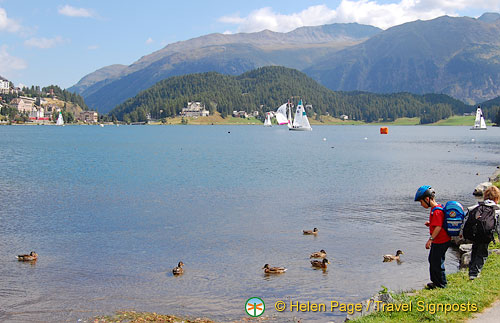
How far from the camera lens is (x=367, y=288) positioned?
2425cm

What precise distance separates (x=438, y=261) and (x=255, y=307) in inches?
286

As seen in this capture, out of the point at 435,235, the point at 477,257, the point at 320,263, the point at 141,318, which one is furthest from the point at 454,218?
the point at 141,318

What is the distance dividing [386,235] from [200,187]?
29455 millimetres

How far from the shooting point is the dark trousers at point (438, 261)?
59.4 feet

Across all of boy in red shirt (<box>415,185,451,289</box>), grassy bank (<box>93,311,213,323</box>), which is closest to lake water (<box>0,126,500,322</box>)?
grassy bank (<box>93,311,213,323</box>)

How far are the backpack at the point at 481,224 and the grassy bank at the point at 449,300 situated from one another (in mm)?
1541

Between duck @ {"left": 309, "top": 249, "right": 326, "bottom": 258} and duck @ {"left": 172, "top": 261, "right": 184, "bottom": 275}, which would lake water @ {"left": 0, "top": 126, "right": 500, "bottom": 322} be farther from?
duck @ {"left": 309, "top": 249, "right": 326, "bottom": 258}

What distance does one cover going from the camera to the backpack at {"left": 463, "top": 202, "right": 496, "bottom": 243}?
18.0 meters

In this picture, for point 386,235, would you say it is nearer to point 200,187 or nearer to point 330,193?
point 330,193

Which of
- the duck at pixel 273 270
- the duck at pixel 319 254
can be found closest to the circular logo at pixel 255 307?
the duck at pixel 273 270

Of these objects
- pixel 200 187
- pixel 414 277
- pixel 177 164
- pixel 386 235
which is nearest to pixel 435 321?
pixel 414 277

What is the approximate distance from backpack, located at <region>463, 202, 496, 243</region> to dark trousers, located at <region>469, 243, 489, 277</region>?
24.5 inches

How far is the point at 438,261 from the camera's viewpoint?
18297 mm

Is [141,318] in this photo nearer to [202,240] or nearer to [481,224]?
[481,224]
